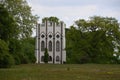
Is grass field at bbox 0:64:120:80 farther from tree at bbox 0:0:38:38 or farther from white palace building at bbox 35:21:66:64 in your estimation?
white palace building at bbox 35:21:66:64

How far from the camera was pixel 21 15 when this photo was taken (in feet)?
217

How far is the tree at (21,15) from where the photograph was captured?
2549 inches

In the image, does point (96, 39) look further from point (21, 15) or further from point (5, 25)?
point (5, 25)

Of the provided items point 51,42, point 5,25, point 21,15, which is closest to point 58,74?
point 5,25

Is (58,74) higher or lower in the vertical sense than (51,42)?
lower

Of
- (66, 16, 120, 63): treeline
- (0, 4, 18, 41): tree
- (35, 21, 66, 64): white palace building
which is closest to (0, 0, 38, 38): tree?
(0, 4, 18, 41): tree

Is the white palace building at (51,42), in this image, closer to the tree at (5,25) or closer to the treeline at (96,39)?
the treeline at (96,39)

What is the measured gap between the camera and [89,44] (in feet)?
265

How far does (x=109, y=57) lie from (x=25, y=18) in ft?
83.9

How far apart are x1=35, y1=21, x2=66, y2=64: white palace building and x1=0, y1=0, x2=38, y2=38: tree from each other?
106 ft

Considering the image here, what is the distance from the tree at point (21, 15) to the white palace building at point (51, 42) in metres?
32.3

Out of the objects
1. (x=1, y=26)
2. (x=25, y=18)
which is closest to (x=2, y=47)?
(x=1, y=26)

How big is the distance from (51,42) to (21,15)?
34410mm

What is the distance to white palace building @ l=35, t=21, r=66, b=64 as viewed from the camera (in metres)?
98.9
